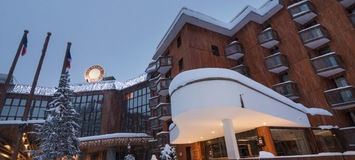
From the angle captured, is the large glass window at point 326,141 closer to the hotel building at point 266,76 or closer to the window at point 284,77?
the hotel building at point 266,76

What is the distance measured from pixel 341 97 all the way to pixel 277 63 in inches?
219

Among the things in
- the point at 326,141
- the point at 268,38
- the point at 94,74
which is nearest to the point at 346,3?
the point at 268,38

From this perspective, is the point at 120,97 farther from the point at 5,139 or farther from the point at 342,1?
the point at 342,1

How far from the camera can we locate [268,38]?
1945 cm

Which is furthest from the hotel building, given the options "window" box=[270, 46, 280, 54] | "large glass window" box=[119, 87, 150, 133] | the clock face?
the clock face

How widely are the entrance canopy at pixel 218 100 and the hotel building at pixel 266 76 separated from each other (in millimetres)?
95

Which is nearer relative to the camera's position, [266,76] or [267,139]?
[267,139]

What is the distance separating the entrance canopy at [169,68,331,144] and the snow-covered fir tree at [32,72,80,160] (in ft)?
32.7

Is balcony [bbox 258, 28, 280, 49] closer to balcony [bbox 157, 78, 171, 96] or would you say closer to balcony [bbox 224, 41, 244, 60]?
balcony [bbox 224, 41, 244, 60]

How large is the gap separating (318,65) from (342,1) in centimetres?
590

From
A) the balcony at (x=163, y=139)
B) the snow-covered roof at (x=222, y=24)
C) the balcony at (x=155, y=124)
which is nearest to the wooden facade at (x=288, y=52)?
the snow-covered roof at (x=222, y=24)

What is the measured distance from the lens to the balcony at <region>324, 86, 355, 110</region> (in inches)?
545

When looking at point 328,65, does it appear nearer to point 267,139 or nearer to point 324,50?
point 324,50

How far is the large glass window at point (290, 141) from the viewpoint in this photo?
42.1 ft
